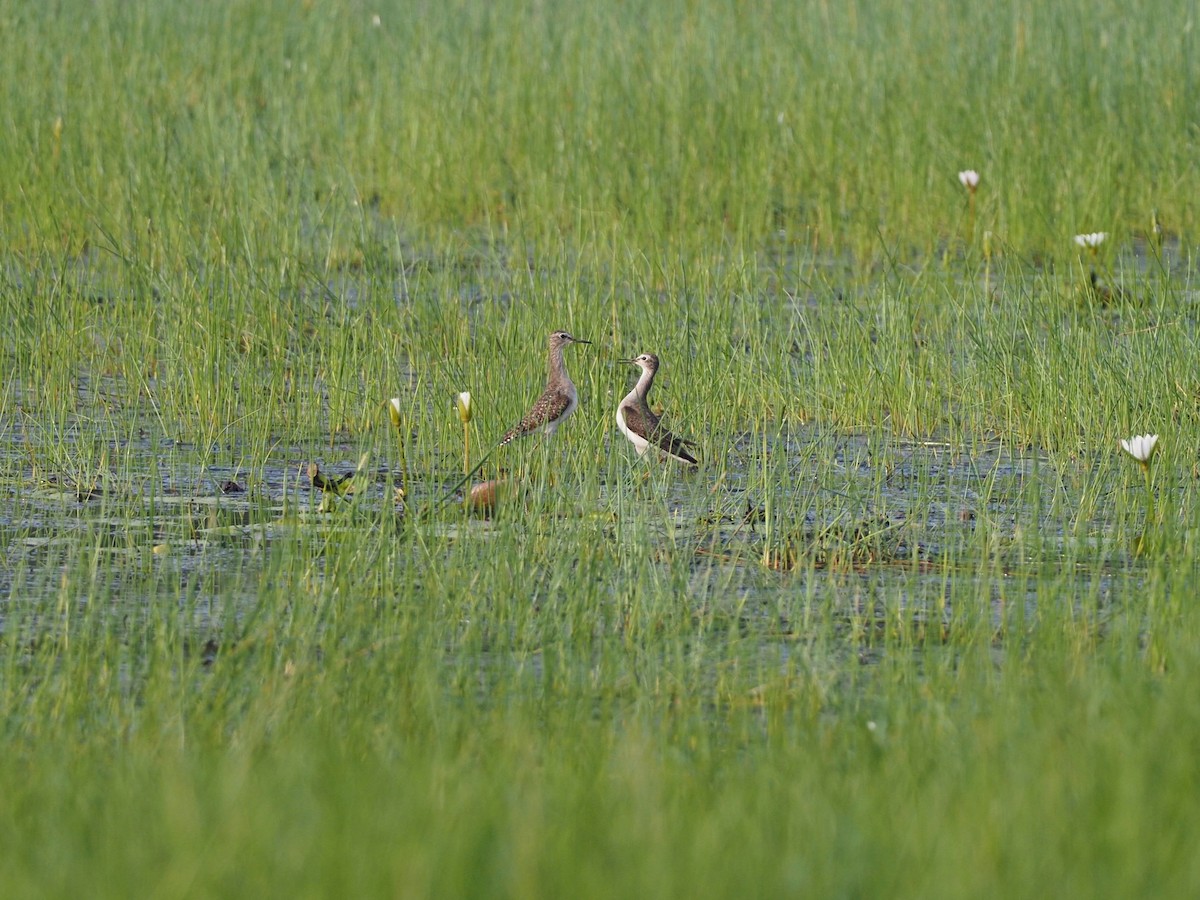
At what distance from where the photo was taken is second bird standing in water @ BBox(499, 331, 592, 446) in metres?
6.46

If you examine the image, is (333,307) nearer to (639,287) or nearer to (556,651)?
(639,287)

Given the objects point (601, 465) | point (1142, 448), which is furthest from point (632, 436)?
point (1142, 448)

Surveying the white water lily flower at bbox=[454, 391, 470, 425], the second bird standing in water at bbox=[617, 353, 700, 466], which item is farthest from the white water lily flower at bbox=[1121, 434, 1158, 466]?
the white water lily flower at bbox=[454, 391, 470, 425]

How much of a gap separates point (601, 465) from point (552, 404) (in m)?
0.26

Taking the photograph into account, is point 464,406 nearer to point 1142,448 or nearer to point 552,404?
point 552,404

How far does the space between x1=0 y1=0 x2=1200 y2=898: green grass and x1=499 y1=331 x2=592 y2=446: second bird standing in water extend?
0.11 m

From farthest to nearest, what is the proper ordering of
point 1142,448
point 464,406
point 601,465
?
1. point 601,465
2. point 464,406
3. point 1142,448

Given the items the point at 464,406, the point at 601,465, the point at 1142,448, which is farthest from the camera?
the point at 601,465

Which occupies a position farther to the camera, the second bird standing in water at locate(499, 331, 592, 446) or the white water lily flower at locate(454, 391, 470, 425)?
the second bird standing in water at locate(499, 331, 592, 446)

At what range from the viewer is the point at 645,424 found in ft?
21.3

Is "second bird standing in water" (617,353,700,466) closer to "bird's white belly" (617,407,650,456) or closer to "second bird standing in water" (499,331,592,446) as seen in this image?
"bird's white belly" (617,407,650,456)

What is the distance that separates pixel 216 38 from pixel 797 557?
874 centimetres

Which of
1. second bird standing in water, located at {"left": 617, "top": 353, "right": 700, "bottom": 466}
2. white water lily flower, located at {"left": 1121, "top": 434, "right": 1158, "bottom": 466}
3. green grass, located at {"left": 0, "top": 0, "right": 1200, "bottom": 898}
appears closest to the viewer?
green grass, located at {"left": 0, "top": 0, "right": 1200, "bottom": 898}

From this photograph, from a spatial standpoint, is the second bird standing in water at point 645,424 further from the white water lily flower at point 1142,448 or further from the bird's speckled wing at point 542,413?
the white water lily flower at point 1142,448
